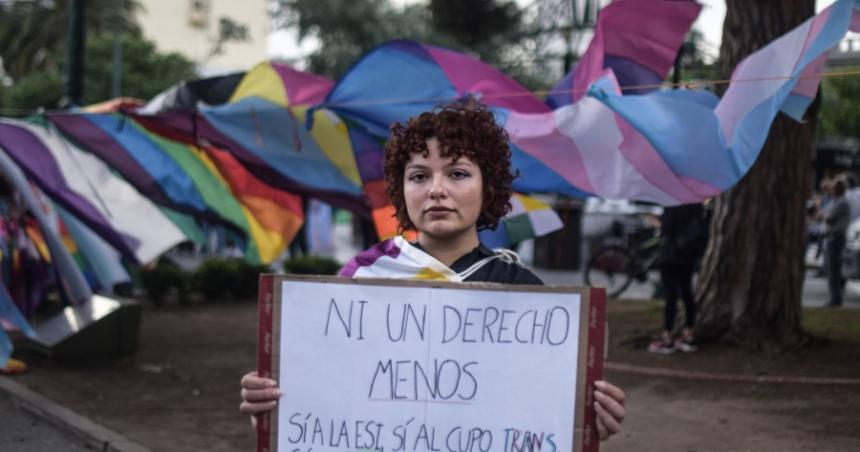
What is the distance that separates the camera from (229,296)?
13.9m

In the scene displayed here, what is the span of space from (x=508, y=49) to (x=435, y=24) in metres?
17.5

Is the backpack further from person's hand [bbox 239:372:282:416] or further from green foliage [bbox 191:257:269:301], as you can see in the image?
person's hand [bbox 239:372:282:416]

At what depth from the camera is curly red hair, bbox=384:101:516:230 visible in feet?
9.63

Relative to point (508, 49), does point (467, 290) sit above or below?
below

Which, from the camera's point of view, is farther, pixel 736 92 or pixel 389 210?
pixel 389 210

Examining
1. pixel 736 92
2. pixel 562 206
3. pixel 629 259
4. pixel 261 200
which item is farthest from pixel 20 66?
pixel 736 92

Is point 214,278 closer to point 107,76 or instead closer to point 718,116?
point 718,116

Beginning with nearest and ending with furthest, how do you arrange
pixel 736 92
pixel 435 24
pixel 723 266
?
1. pixel 736 92
2. pixel 723 266
3. pixel 435 24

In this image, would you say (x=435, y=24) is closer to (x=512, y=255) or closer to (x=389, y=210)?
(x=389, y=210)

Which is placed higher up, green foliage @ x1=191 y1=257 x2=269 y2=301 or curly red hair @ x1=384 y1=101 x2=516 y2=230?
curly red hair @ x1=384 y1=101 x2=516 y2=230

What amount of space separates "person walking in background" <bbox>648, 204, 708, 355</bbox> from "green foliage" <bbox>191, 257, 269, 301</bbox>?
19.4 ft

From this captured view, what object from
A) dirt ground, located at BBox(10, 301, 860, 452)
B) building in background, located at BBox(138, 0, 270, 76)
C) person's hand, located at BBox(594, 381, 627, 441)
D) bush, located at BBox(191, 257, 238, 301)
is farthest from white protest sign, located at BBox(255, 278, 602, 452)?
building in background, located at BBox(138, 0, 270, 76)

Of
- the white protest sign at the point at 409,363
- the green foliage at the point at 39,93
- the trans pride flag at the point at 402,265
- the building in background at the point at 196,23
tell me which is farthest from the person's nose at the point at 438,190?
the building in background at the point at 196,23

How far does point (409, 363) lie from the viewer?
2768mm
